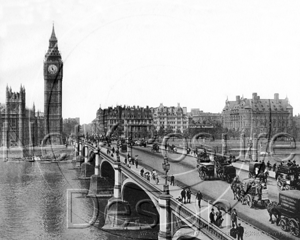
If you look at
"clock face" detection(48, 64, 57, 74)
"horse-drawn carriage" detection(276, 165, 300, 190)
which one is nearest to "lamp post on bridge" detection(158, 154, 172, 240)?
"horse-drawn carriage" detection(276, 165, 300, 190)

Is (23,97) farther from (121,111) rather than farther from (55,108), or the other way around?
(121,111)

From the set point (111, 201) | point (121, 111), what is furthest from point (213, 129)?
point (111, 201)

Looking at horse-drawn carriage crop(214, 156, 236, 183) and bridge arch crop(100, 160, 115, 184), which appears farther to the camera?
bridge arch crop(100, 160, 115, 184)

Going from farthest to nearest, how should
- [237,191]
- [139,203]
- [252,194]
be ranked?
[139,203], [237,191], [252,194]

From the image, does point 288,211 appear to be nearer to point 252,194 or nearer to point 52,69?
point 252,194

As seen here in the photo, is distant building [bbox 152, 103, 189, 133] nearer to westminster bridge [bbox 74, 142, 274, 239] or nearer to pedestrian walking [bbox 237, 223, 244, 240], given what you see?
westminster bridge [bbox 74, 142, 274, 239]

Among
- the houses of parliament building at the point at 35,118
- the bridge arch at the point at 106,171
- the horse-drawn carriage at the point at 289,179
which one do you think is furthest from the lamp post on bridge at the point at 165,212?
the houses of parliament building at the point at 35,118

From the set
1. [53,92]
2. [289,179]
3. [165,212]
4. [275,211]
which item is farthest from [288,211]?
[53,92]
